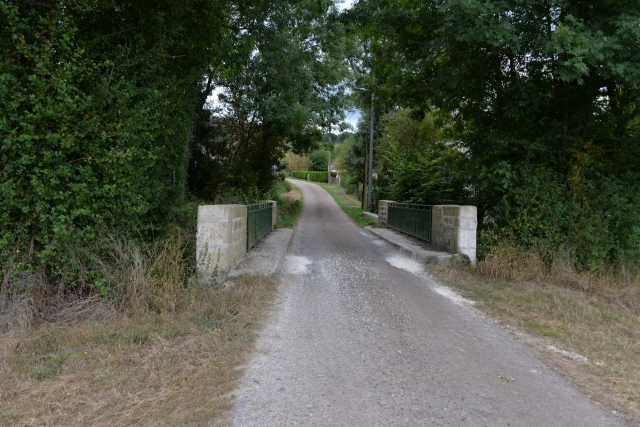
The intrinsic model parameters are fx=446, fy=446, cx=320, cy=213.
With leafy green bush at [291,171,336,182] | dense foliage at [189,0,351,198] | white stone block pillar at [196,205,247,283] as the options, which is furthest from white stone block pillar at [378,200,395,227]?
leafy green bush at [291,171,336,182]

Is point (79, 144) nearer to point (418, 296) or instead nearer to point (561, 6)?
point (418, 296)

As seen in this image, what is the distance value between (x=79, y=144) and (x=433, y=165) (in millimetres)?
13343

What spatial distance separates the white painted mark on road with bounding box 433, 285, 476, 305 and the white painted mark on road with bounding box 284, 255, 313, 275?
258 centimetres

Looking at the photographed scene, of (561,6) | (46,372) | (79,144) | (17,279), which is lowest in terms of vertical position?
(46,372)

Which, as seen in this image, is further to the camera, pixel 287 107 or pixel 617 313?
pixel 287 107

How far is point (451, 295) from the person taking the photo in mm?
7125

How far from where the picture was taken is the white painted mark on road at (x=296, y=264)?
8.74 meters

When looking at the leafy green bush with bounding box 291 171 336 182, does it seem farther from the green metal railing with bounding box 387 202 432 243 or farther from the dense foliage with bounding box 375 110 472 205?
the green metal railing with bounding box 387 202 432 243

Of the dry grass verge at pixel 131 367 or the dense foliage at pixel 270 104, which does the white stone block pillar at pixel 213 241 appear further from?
the dense foliage at pixel 270 104

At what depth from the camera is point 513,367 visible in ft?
14.2

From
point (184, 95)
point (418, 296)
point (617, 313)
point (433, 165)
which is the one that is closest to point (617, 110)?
point (617, 313)

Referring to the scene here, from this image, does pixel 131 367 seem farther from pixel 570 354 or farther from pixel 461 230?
pixel 461 230

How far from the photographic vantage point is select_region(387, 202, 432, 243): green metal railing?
469 inches

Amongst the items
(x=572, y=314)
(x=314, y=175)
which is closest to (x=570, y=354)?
(x=572, y=314)
